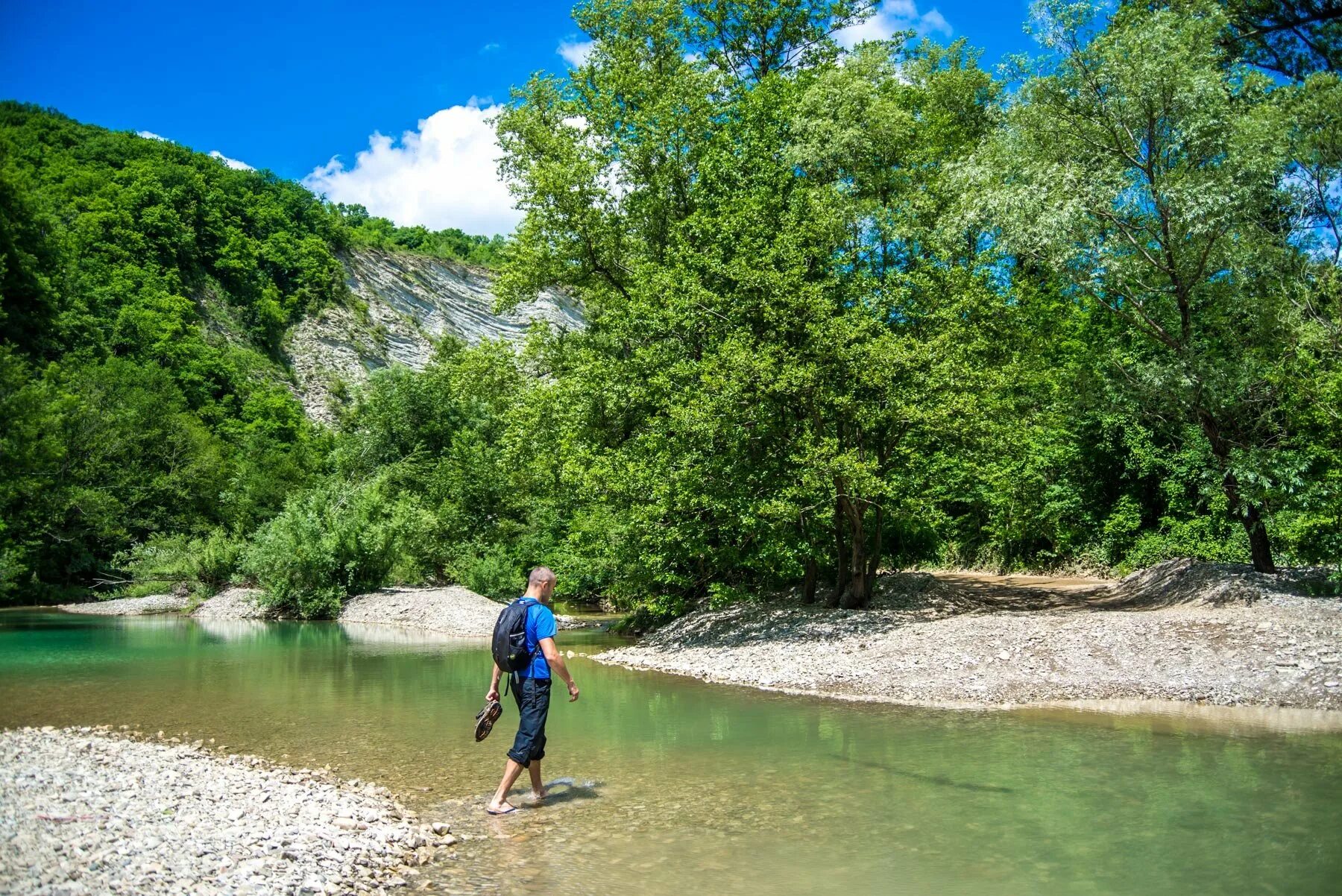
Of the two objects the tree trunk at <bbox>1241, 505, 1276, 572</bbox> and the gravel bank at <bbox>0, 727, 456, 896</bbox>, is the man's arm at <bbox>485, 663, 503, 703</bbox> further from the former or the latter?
the tree trunk at <bbox>1241, 505, 1276, 572</bbox>

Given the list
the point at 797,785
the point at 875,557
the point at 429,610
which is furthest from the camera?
the point at 429,610

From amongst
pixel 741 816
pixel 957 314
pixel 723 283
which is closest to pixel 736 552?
pixel 723 283

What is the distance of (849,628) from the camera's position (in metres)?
15.8

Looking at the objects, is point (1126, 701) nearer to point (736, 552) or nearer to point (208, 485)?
point (736, 552)

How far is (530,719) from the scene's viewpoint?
7.43 meters

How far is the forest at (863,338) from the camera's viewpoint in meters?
16.1

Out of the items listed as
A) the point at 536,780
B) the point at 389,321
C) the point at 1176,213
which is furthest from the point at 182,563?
the point at 389,321

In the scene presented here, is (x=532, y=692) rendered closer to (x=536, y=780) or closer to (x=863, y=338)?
(x=536, y=780)

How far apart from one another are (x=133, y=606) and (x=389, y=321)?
40.7 m

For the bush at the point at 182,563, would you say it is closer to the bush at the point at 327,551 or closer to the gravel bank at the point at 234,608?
the gravel bank at the point at 234,608

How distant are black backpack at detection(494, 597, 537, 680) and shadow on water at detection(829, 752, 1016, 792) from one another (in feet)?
11.8

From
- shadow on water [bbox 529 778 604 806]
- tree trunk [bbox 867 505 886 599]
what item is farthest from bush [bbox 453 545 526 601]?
shadow on water [bbox 529 778 604 806]

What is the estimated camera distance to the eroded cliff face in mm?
62281

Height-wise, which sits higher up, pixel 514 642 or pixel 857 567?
pixel 857 567
